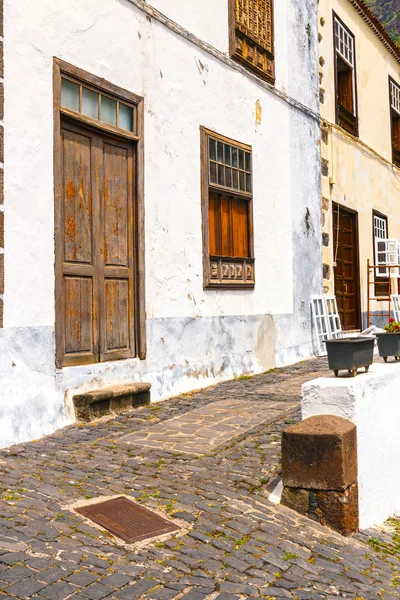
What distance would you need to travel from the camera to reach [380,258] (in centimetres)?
1454

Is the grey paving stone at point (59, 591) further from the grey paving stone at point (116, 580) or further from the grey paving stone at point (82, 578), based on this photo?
the grey paving stone at point (116, 580)

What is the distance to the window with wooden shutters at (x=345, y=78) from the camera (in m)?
12.9

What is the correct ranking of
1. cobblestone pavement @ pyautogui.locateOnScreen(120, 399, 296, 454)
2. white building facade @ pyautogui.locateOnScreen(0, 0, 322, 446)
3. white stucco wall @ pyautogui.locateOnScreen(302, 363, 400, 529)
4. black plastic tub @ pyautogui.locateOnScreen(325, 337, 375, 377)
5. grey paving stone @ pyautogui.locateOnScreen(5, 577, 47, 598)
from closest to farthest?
grey paving stone @ pyautogui.locateOnScreen(5, 577, 47, 598) < white stucco wall @ pyautogui.locateOnScreen(302, 363, 400, 529) < black plastic tub @ pyautogui.locateOnScreen(325, 337, 375, 377) < cobblestone pavement @ pyautogui.locateOnScreen(120, 399, 296, 454) < white building facade @ pyautogui.locateOnScreen(0, 0, 322, 446)

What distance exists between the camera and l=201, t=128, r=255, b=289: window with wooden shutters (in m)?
8.41

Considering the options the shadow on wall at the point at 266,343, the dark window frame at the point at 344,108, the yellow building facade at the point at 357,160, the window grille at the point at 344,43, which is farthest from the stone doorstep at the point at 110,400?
the window grille at the point at 344,43

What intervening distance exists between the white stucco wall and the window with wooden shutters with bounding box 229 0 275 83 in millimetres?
5544

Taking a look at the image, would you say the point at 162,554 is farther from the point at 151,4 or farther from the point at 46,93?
the point at 151,4

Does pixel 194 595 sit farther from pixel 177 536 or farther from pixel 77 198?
pixel 77 198

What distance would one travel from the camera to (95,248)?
6.66 metres

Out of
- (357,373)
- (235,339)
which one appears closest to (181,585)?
(357,373)

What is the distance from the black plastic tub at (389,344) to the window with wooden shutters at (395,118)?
38.2 ft

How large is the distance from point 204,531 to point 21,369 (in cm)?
242

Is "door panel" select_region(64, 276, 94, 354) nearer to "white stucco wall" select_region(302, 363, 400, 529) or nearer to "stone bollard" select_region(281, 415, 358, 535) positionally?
"white stucco wall" select_region(302, 363, 400, 529)

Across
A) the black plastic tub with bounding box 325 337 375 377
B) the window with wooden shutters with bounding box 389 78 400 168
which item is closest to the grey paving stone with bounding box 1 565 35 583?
the black plastic tub with bounding box 325 337 375 377
